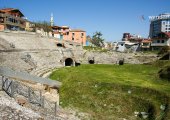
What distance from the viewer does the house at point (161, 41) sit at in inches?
3605

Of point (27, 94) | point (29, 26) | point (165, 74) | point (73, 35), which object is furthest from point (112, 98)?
point (29, 26)

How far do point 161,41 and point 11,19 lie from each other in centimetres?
5269

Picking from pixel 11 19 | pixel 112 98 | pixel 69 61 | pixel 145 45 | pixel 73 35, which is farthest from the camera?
pixel 73 35

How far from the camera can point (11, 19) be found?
290 ft

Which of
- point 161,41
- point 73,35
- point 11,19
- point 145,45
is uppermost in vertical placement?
point 11,19

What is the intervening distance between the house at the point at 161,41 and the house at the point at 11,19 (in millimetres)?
48712

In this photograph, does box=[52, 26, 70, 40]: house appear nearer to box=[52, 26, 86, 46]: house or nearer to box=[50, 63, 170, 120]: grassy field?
box=[52, 26, 86, 46]: house

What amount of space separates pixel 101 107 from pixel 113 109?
159 centimetres

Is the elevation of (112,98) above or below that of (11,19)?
below

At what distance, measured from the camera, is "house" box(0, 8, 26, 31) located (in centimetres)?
8456

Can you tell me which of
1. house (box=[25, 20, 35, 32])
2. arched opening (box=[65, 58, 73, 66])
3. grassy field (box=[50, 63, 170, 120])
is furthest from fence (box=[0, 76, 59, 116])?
house (box=[25, 20, 35, 32])

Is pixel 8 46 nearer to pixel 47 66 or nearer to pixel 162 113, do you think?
pixel 47 66

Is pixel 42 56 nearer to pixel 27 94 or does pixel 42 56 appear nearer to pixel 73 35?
pixel 27 94

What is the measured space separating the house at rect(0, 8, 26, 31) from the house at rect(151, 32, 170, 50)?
48.7m
